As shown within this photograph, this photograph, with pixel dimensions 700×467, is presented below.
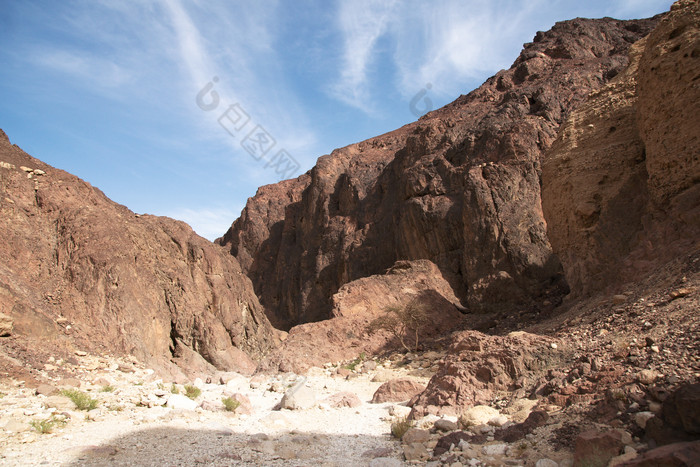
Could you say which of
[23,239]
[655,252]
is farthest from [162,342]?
[655,252]

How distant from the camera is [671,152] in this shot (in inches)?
454

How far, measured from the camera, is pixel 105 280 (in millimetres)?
20047

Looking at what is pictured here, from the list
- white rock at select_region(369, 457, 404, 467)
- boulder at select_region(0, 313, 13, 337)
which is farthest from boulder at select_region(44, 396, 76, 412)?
boulder at select_region(0, 313, 13, 337)

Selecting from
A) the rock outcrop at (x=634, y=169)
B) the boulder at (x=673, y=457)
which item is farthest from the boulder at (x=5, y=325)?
the rock outcrop at (x=634, y=169)

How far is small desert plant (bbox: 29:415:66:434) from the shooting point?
20.4ft

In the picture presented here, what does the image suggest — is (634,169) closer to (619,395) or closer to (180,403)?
(619,395)

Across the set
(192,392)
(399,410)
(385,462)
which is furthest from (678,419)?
(192,392)

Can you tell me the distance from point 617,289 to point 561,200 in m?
5.25

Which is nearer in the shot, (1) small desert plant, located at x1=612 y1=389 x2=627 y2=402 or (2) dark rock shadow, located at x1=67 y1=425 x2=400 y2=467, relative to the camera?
(1) small desert plant, located at x1=612 y1=389 x2=627 y2=402

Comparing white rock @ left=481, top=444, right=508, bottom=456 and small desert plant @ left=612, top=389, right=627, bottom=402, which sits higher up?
small desert plant @ left=612, top=389, right=627, bottom=402

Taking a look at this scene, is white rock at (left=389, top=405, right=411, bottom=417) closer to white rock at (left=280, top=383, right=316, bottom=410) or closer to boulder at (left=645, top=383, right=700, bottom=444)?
white rock at (left=280, top=383, right=316, bottom=410)

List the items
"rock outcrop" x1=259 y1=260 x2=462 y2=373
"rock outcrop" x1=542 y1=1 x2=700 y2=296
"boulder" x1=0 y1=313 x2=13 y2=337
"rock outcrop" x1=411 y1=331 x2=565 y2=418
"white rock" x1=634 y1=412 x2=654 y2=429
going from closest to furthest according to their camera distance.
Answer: "white rock" x1=634 y1=412 x2=654 y2=429 < "rock outcrop" x1=411 y1=331 x2=565 y2=418 < "rock outcrop" x1=542 y1=1 x2=700 y2=296 < "boulder" x1=0 y1=313 x2=13 y2=337 < "rock outcrop" x1=259 y1=260 x2=462 y2=373

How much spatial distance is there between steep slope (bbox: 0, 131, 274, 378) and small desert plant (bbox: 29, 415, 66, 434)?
6.60 metres

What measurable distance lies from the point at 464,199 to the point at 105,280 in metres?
19.0
